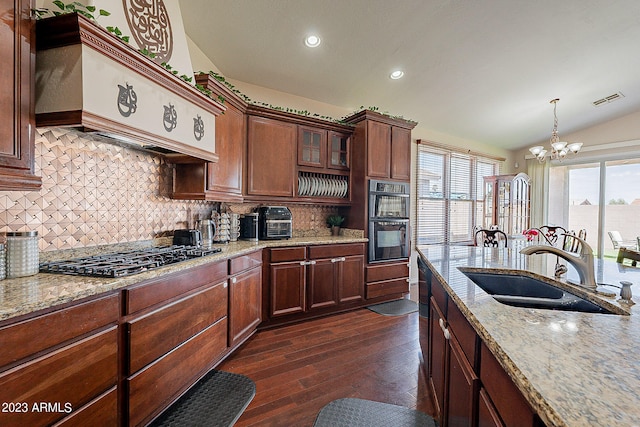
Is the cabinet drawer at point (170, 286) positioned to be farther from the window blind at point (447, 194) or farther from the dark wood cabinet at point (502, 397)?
the window blind at point (447, 194)

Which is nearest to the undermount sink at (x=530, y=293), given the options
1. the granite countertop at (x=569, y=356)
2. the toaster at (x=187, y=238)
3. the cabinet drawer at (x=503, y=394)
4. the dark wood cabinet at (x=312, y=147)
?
the granite countertop at (x=569, y=356)

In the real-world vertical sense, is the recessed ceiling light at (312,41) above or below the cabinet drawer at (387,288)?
above

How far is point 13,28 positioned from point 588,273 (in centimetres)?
275

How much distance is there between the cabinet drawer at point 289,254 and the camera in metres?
2.97

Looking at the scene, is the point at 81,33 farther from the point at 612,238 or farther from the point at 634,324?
the point at 612,238

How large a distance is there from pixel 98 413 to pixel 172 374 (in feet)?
1.45

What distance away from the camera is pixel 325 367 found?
2.28 m

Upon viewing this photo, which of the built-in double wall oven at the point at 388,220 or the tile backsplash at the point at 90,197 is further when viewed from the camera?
the built-in double wall oven at the point at 388,220

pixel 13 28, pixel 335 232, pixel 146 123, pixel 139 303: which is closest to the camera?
pixel 13 28

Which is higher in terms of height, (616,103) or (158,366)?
(616,103)

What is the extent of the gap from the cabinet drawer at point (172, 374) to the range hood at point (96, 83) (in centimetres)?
133

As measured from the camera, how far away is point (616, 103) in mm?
4629

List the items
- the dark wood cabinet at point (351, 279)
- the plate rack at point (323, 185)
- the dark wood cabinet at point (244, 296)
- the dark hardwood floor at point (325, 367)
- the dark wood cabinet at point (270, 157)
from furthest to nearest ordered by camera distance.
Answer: the plate rack at point (323, 185) < the dark wood cabinet at point (351, 279) < the dark wood cabinet at point (270, 157) < the dark wood cabinet at point (244, 296) < the dark hardwood floor at point (325, 367)

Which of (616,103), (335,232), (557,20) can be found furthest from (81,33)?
(616,103)
